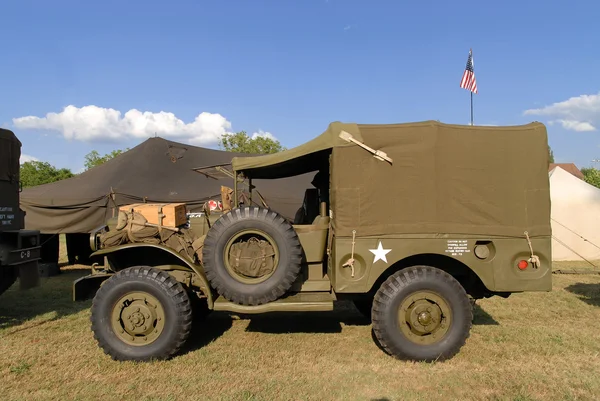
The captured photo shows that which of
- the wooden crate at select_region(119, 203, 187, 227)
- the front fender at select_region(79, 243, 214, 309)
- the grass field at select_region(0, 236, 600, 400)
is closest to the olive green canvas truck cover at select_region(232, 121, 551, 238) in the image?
the grass field at select_region(0, 236, 600, 400)

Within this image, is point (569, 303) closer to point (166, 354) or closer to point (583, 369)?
point (583, 369)

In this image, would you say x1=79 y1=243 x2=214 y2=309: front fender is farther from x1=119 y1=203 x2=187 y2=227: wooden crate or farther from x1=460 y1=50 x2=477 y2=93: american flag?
x1=460 y1=50 x2=477 y2=93: american flag

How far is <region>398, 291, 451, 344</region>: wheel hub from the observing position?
4.30 m

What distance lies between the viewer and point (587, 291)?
25.5 feet

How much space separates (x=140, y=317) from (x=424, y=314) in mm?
2890

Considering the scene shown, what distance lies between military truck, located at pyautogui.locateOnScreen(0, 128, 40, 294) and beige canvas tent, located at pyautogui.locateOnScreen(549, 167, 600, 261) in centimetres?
1235

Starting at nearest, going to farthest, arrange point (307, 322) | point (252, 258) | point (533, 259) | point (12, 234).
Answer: point (533, 259) → point (252, 258) → point (307, 322) → point (12, 234)

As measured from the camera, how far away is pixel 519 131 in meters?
4.33

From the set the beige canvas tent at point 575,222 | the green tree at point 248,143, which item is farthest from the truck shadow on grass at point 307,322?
the green tree at point 248,143

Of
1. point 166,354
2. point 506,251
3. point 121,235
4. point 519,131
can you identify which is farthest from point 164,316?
point 519,131

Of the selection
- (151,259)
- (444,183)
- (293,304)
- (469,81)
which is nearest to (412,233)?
(444,183)

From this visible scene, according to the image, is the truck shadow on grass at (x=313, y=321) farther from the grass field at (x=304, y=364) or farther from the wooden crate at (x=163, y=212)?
the wooden crate at (x=163, y=212)

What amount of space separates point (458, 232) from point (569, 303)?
13.1 feet

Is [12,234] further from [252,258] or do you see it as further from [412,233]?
[412,233]
